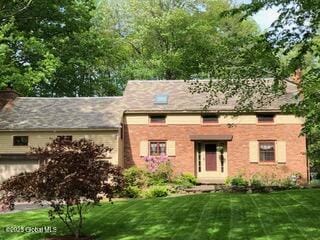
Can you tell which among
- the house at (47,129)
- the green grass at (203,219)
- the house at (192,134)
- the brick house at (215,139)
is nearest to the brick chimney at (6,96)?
the house at (47,129)

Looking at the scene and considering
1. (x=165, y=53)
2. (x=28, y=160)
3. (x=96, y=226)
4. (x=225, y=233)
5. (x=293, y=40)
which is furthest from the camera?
(x=165, y=53)

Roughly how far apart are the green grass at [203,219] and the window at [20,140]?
1141cm

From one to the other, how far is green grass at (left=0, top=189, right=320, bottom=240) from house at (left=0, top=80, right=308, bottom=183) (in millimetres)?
10407

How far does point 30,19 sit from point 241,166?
52.2 feet

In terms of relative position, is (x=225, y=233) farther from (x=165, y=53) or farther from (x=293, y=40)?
(x=165, y=53)

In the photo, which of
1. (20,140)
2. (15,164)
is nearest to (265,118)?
(20,140)

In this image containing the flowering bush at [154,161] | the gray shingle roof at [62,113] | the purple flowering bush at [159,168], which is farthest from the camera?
the flowering bush at [154,161]

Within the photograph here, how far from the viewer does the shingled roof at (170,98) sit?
29297 millimetres

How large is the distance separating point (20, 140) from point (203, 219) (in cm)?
1747

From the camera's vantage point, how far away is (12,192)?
11180 mm

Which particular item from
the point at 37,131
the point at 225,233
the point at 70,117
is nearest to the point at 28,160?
the point at 37,131

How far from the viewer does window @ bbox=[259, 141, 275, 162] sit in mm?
28828

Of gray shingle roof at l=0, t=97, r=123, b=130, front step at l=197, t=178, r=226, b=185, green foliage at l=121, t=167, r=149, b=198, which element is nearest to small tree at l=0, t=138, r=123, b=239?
green foliage at l=121, t=167, r=149, b=198

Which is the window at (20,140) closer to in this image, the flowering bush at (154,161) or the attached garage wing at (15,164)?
the attached garage wing at (15,164)
